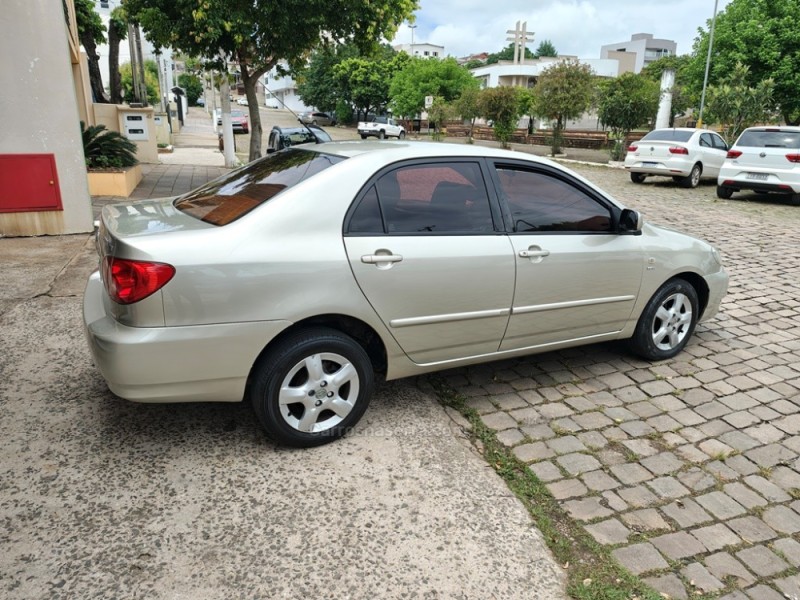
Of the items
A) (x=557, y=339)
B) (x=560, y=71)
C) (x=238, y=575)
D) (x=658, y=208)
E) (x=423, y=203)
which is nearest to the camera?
(x=238, y=575)

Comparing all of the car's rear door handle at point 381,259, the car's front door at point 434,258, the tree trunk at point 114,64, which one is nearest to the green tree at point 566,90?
the tree trunk at point 114,64

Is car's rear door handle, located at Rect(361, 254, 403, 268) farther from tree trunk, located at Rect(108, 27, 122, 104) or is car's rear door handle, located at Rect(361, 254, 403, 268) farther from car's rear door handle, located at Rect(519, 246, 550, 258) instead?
tree trunk, located at Rect(108, 27, 122, 104)

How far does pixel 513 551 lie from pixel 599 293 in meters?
1.96

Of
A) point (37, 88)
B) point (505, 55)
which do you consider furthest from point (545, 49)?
point (37, 88)

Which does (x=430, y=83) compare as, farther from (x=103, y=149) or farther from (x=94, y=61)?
(x=103, y=149)

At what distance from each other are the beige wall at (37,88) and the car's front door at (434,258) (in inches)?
219

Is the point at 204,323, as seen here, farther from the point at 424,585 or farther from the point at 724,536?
the point at 724,536

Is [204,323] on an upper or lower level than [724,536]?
upper

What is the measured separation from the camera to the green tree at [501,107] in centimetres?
3019

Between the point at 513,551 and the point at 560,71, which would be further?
the point at 560,71

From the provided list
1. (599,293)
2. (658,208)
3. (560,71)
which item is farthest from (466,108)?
(599,293)

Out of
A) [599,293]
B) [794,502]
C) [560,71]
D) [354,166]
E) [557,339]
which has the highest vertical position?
[560,71]

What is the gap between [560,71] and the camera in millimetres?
26594

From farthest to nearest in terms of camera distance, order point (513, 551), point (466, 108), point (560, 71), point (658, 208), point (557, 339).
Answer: point (466, 108), point (560, 71), point (658, 208), point (557, 339), point (513, 551)
